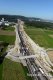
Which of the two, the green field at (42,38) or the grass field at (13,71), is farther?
the green field at (42,38)

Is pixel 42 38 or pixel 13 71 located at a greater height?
pixel 13 71

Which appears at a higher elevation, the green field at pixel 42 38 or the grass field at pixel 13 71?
the grass field at pixel 13 71

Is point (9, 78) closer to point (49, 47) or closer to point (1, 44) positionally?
point (1, 44)

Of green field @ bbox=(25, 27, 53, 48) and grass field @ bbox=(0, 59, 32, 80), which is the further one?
green field @ bbox=(25, 27, 53, 48)

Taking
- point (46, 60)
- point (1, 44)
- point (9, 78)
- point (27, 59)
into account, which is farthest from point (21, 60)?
point (1, 44)

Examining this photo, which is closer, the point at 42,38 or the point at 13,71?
the point at 13,71

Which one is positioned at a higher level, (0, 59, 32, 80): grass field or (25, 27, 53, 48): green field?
(0, 59, 32, 80): grass field

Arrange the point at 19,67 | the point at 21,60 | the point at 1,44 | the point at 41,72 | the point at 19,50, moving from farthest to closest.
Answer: the point at 1,44 < the point at 19,50 < the point at 21,60 < the point at 19,67 < the point at 41,72

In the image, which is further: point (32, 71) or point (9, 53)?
point (9, 53)
